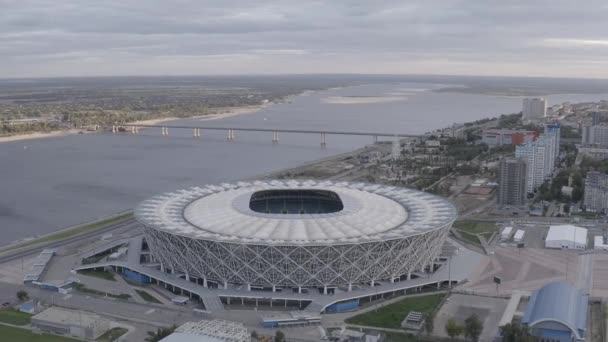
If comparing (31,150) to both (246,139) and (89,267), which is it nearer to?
(246,139)

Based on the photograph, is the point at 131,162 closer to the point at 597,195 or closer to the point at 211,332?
the point at 597,195

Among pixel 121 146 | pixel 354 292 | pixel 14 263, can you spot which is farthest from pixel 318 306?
pixel 121 146

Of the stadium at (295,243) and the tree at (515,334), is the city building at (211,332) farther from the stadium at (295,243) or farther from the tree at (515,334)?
the tree at (515,334)

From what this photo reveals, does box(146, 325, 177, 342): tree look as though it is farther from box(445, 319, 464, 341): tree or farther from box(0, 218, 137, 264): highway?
box(0, 218, 137, 264): highway

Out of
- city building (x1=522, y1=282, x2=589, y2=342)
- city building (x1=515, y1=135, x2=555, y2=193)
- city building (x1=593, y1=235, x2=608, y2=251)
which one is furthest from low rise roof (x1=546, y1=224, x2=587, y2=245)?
city building (x1=515, y1=135, x2=555, y2=193)

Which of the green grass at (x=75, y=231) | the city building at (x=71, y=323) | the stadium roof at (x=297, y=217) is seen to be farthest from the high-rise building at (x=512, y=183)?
the city building at (x=71, y=323)

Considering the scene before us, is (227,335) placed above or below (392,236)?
below

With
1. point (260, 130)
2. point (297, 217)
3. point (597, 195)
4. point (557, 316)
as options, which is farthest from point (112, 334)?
point (260, 130)
